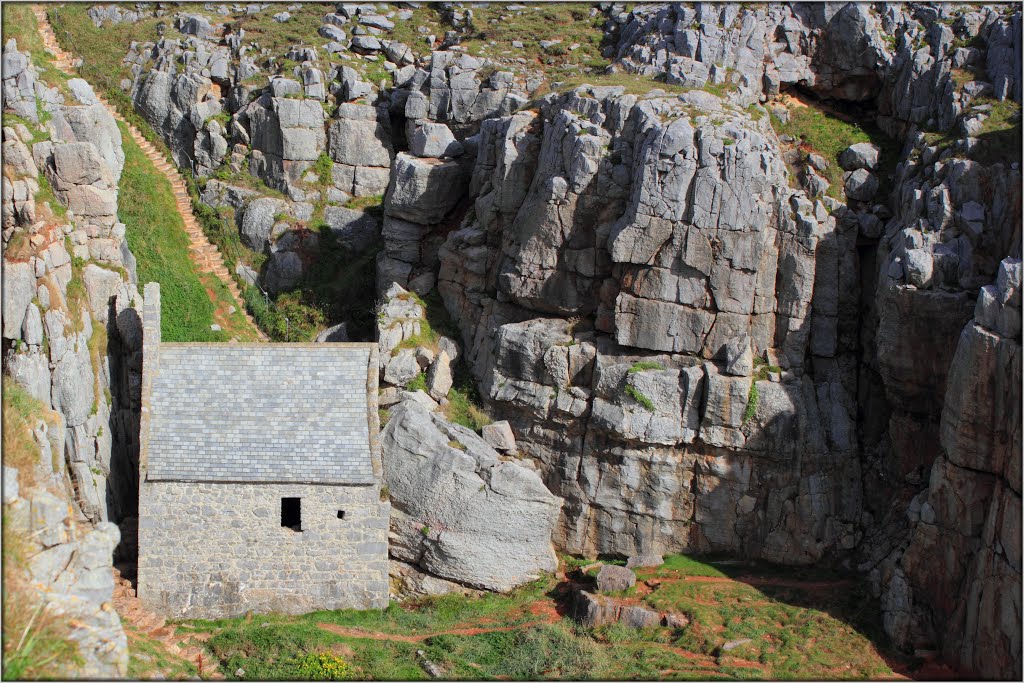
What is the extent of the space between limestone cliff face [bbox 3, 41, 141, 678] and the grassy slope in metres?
5.62

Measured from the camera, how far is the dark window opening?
28375 mm

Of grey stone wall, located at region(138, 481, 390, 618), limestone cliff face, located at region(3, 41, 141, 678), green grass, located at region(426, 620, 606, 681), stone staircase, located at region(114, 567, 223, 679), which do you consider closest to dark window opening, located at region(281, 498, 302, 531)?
grey stone wall, located at region(138, 481, 390, 618)

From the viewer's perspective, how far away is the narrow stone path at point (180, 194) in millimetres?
38438

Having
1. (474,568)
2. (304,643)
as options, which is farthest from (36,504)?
(474,568)

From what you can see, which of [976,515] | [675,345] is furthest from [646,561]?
[976,515]

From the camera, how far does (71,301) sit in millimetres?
29031

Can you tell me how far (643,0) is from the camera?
4628 centimetres

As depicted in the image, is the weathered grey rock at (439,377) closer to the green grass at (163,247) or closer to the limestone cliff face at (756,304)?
the limestone cliff face at (756,304)

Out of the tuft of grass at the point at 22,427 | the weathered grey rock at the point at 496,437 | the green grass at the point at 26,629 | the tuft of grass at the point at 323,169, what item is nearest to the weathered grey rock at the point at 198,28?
the tuft of grass at the point at 323,169

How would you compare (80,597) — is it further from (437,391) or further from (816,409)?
(816,409)

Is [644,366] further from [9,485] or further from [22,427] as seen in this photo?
[9,485]

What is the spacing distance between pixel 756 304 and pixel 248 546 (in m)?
16.5

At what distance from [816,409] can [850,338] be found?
270 centimetres

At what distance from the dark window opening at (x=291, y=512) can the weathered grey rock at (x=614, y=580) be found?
28.8 feet
